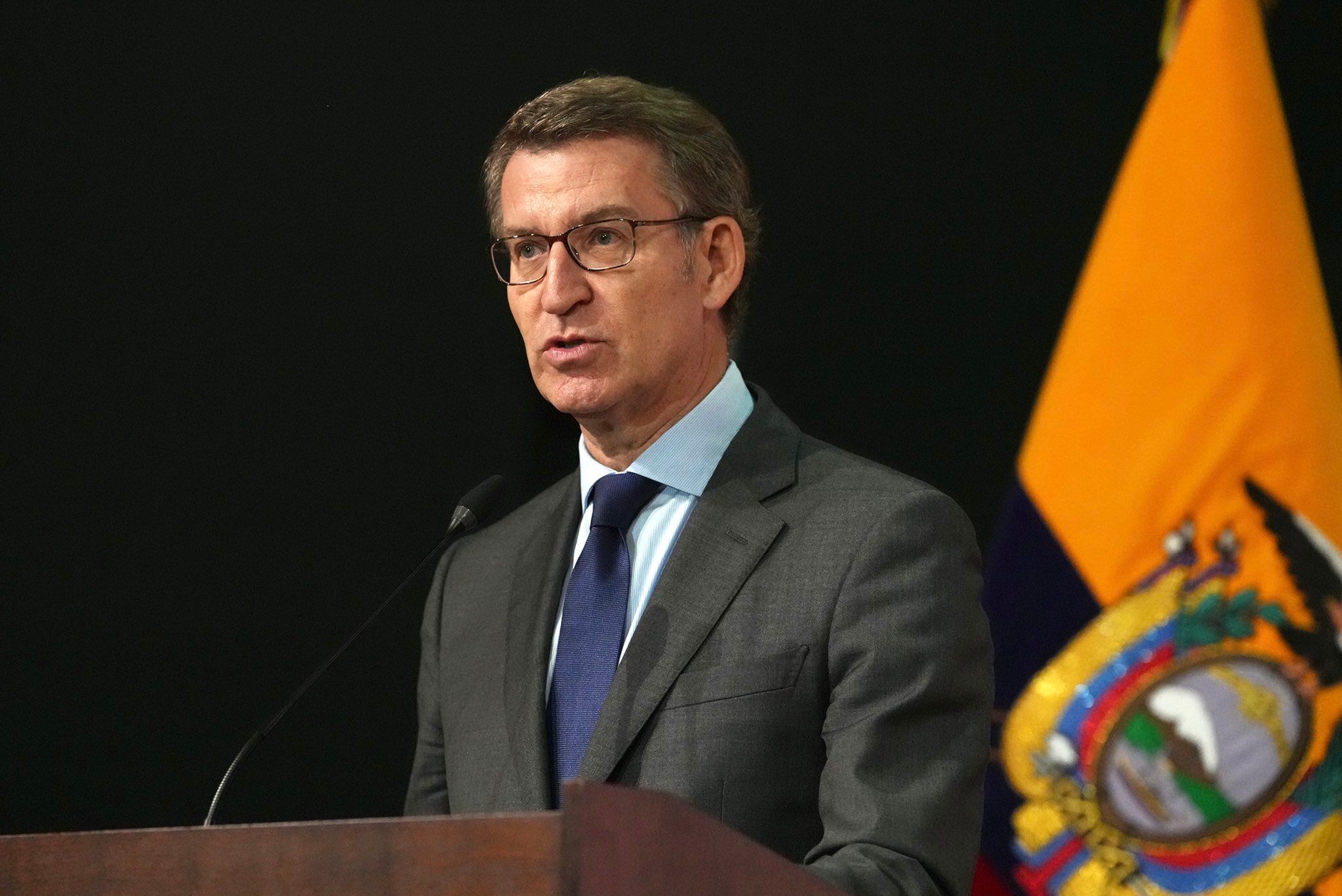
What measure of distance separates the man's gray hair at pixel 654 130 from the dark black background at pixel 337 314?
79cm

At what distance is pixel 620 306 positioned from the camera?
1909mm

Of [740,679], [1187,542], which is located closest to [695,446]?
[740,679]

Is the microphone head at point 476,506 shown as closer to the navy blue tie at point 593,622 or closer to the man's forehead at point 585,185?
the navy blue tie at point 593,622

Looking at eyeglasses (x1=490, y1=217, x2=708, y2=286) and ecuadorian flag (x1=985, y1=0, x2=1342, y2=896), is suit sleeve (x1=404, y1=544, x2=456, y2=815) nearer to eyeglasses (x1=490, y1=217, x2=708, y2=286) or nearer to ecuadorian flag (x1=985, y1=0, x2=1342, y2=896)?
eyeglasses (x1=490, y1=217, x2=708, y2=286)

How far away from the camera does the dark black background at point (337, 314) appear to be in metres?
2.61

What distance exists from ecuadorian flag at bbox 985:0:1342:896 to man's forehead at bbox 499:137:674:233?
3.60 ft

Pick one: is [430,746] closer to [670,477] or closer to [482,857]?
[670,477]

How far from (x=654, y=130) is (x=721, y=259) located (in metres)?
0.20

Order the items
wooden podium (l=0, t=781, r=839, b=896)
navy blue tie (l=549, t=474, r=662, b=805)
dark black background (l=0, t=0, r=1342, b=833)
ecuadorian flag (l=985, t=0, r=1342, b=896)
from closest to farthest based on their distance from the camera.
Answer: wooden podium (l=0, t=781, r=839, b=896) → navy blue tie (l=549, t=474, r=662, b=805) → ecuadorian flag (l=985, t=0, r=1342, b=896) → dark black background (l=0, t=0, r=1342, b=833)

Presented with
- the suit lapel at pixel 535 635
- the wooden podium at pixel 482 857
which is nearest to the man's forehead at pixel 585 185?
the suit lapel at pixel 535 635

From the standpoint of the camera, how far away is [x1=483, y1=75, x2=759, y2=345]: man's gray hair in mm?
1960

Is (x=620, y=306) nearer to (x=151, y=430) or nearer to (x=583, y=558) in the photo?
(x=583, y=558)

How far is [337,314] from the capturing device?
8.97 feet

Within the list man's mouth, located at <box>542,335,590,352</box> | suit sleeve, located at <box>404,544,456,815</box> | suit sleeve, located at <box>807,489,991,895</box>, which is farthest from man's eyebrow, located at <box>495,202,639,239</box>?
suit sleeve, located at <box>404,544,456,815</box>
